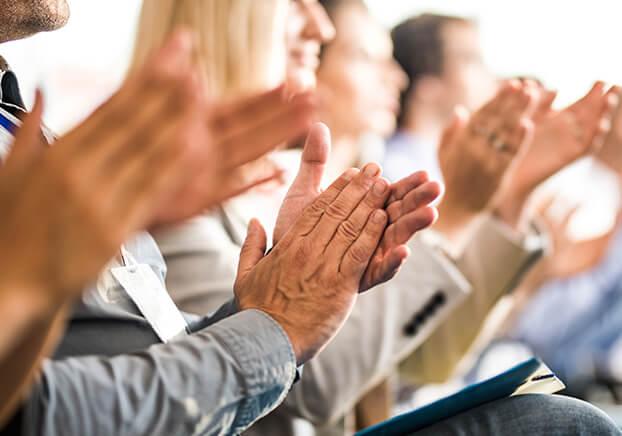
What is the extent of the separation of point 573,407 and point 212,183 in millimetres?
450

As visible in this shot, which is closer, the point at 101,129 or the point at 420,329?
the point at 101,129

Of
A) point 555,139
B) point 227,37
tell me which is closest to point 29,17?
point 227,37

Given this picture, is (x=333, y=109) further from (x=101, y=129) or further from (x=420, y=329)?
(x=101, y=129)

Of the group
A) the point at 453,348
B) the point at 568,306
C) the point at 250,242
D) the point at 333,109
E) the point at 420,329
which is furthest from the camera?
the point at 568,306

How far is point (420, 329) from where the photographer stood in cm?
150

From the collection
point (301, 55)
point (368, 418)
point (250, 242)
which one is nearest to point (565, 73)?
point (301, 55)

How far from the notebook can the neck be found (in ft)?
7.72

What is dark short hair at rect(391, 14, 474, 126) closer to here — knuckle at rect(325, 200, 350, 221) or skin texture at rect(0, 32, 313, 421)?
knuckle at rect(325, 200, 350, 221)

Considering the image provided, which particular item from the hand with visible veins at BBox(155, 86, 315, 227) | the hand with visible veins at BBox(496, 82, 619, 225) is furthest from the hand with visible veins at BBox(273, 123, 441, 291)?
the hand with visible veins at BBox(496, 82, 619, 225)

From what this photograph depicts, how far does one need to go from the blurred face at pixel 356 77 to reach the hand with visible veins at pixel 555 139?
566 mm

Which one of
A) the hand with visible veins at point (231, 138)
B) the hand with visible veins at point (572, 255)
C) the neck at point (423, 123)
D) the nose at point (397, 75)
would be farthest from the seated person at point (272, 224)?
the neck at point (423, 123)

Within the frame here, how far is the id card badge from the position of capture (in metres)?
0.92

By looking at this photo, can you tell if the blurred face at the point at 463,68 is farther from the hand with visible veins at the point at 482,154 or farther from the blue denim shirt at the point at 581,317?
the hand with visible veins at the point at 482,154

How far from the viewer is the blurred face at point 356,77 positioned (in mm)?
2305
